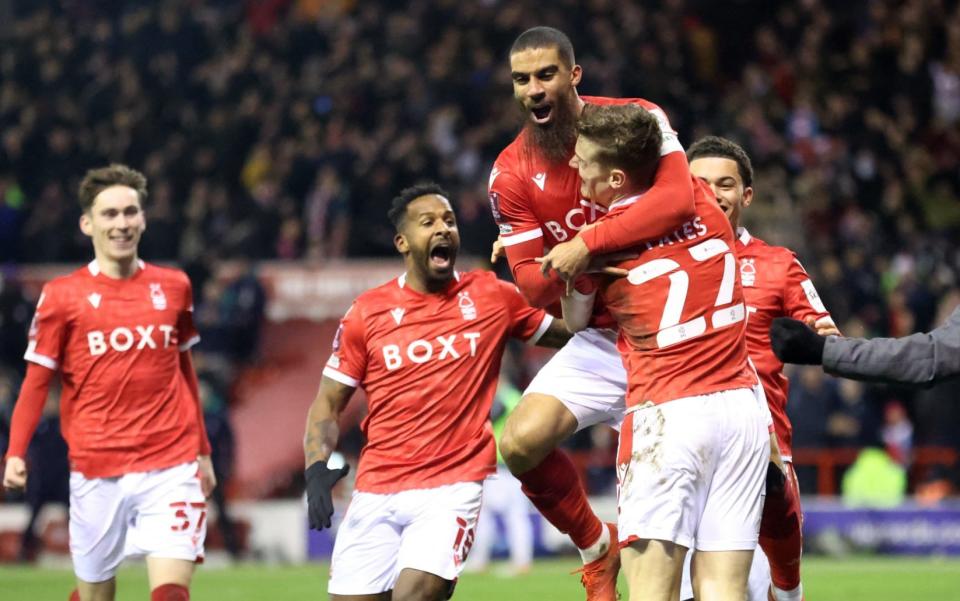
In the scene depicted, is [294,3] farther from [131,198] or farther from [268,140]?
[131,198]

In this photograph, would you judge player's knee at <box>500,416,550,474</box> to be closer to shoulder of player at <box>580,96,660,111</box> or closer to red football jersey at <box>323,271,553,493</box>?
red football jersey at <box>323,271,553,493</box>

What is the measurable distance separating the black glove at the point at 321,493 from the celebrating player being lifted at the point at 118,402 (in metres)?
1.30

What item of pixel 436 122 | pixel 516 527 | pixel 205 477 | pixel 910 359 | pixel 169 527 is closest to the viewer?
pixel 910 359

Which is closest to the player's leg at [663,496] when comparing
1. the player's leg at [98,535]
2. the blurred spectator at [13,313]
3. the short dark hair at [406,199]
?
the short dark hair at [406,199]

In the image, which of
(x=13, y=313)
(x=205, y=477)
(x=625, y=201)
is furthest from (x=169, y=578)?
(x=13, y=313)

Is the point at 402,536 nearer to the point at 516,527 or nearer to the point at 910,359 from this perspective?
the point at 910,359

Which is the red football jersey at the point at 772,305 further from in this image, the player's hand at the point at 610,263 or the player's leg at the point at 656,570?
the player's leg at the point at 656,570

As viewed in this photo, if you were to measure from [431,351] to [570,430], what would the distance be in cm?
91

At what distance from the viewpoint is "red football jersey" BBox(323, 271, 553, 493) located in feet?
26.2

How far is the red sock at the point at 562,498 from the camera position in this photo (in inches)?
307

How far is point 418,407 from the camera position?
805cm

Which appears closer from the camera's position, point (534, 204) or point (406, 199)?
point (534, 204)

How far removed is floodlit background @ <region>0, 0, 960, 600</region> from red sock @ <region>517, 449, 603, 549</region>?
727 centimetres

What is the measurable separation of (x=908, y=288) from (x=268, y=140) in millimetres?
7905
